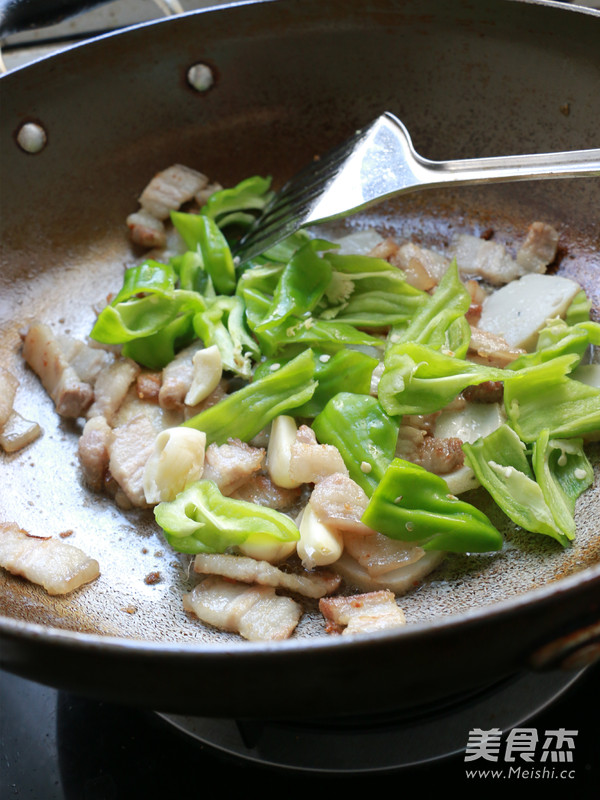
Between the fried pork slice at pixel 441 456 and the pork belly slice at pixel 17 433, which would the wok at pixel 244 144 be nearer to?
the pork belly slice at pixel 17 433

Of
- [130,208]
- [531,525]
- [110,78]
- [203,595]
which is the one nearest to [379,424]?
[531,525]

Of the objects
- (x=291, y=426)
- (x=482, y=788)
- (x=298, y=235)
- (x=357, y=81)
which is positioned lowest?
(x=482, y=788)

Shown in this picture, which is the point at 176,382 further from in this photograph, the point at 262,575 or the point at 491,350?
the point at 491,350

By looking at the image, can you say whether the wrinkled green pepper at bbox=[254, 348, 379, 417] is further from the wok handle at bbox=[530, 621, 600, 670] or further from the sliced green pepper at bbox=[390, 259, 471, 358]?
the wok handle at bbox=[530, 621, 600, 670]

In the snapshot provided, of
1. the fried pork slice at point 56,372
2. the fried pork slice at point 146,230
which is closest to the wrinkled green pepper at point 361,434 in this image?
the fried pork slice at point 56,372

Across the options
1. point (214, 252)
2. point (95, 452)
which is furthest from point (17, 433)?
point (214, 252)

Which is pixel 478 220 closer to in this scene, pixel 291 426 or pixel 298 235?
pixel 298 235

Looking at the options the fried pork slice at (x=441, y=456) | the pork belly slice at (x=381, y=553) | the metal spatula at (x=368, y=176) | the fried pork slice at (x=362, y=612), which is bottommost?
the fried pork slice at (x=362, y=612)
